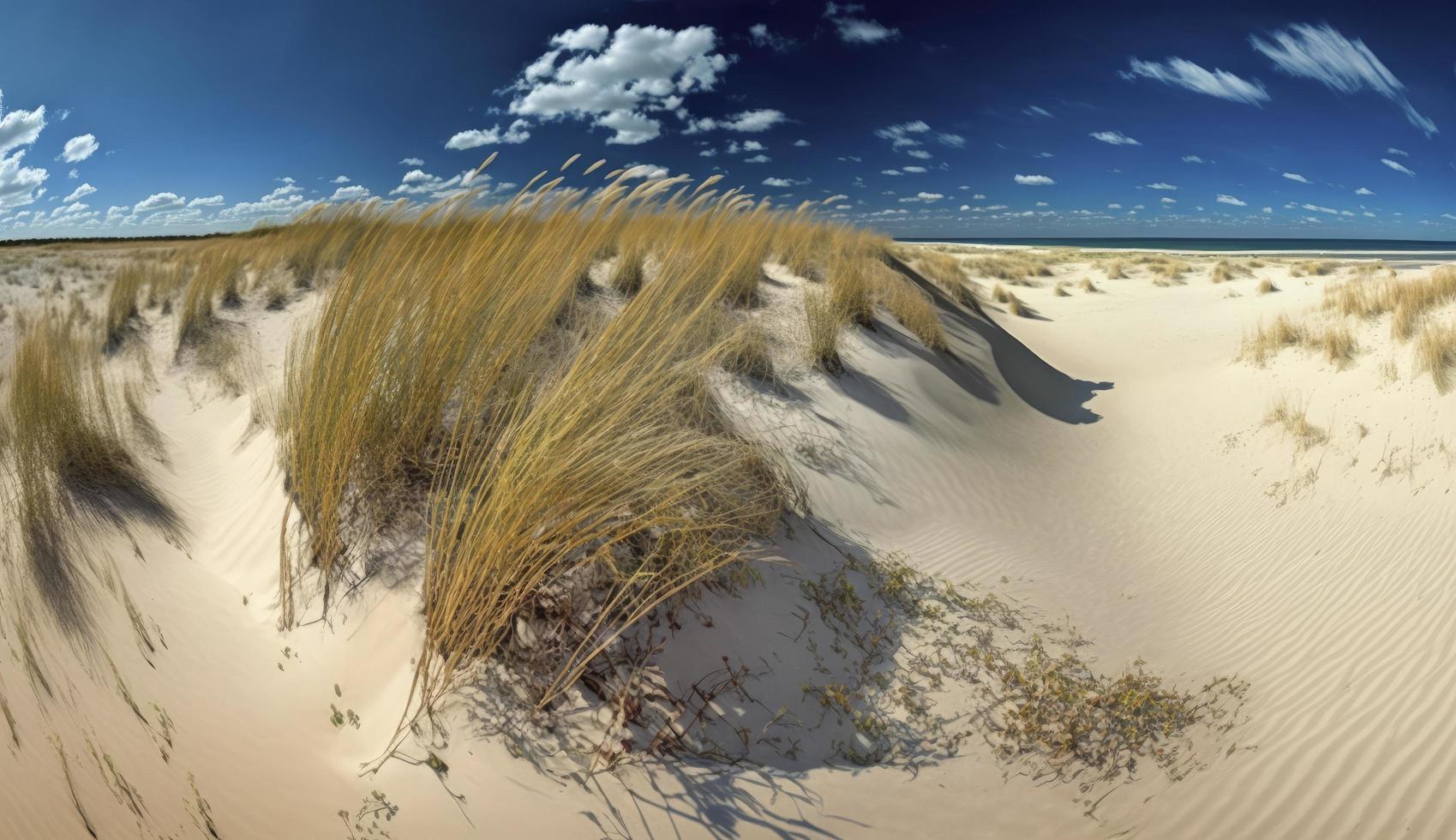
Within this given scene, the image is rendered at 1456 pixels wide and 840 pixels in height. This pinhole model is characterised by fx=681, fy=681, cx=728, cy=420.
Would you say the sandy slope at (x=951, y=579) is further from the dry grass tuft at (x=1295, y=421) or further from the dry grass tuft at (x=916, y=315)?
the dry grass tuft at (x=916, y=315)

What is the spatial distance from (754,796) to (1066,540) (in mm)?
3581

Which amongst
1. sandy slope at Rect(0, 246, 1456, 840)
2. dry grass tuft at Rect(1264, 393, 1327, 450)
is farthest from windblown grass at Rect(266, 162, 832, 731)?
dry grass tuft at Rect(1264, 393, 1327, 450)

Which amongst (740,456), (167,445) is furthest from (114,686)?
(167,445)

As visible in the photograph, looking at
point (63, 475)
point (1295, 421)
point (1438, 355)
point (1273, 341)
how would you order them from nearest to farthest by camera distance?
point (63, 475) < point (1438, 355) < point (1295, 421) < point (1273, 341)

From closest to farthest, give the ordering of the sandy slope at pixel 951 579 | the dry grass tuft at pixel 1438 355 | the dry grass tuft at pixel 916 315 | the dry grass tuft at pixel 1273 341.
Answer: the sandy slope at pixel 951 579 < the dry grass tuft at pixel 1438 355 < the dry grass tuft at pixel 916 315 < the dry grass tuft at pixel 1273 341

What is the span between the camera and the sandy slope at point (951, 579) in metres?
1.95

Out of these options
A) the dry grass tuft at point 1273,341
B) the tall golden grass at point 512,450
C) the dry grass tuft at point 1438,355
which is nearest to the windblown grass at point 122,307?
the tall golden grass at point 512,450

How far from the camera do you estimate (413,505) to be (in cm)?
271

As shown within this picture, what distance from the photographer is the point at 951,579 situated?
3795 millimetres

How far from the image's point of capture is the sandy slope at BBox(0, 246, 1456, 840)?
6.40 feet

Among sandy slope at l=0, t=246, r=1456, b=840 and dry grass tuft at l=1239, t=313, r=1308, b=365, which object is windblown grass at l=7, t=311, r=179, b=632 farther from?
dry grass tuft at l=1239, t=313, r=1308, b=365

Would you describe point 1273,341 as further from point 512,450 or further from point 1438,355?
point 512,450

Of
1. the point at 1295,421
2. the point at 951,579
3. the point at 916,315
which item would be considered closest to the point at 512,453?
the point at 951,579

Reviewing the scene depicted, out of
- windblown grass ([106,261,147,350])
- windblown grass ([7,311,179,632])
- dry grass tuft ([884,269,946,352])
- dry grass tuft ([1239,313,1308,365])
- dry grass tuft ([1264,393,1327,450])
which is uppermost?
windblown grass ([106,261,147,350])
